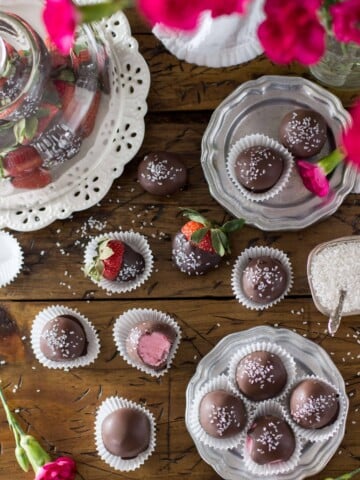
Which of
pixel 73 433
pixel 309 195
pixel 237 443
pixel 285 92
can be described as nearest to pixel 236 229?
pixel 309 195

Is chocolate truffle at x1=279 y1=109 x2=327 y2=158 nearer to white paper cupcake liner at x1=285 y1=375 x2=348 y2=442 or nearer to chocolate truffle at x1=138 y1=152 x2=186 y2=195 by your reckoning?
chocolate truffle at x1=138 y1=152 x2=186 y2=195

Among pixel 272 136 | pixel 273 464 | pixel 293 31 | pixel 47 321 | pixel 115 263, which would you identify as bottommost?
pixel 273 464

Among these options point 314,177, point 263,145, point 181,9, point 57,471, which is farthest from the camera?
point 263,145

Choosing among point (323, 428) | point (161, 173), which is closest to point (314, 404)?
point (323, 428)

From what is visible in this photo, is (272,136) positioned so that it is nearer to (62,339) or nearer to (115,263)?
(115,263)

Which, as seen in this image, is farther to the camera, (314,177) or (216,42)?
(216,42)

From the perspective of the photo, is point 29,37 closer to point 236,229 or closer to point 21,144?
point 21,144
